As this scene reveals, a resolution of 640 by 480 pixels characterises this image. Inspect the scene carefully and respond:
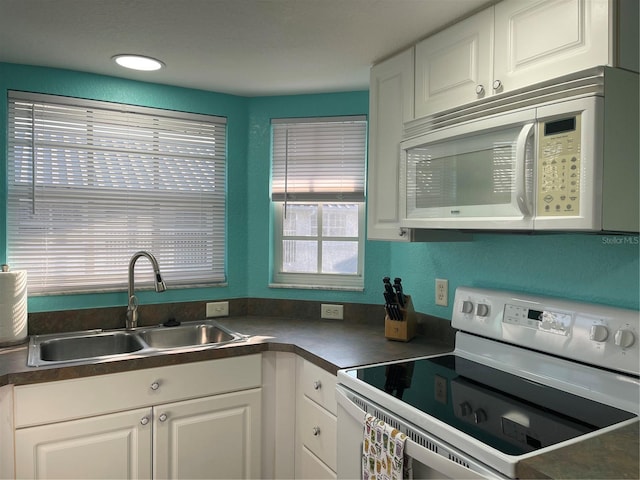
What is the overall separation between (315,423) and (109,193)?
1.53 metres

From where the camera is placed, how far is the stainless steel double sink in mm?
2104

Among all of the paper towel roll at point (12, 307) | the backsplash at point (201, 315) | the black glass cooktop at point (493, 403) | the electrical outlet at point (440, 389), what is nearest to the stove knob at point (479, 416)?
the black glass cooktop at point (493, 403)

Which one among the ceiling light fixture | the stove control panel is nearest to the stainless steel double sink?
the stove control panel

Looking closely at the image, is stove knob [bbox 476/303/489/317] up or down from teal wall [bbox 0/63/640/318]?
down

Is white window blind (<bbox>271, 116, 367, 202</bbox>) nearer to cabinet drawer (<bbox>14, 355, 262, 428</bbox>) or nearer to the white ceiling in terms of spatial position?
the white ceiling

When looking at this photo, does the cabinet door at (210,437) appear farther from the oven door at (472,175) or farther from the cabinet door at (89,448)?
the oven door at (472,175)

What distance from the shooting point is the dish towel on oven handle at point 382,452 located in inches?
52.5

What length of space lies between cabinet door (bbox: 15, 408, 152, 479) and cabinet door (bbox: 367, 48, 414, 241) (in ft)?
4.17

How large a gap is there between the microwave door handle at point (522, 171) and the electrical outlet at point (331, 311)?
4.70 feet

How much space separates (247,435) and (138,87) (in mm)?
1841

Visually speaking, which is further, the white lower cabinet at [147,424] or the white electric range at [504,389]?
the white lower cabinet at [147,424]

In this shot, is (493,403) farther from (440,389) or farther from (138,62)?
(138,62)

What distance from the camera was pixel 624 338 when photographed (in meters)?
1.34

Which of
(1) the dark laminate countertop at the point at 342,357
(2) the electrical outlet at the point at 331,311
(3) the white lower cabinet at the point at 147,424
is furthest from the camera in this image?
(2) the electrical outlet at the point at 331,311
